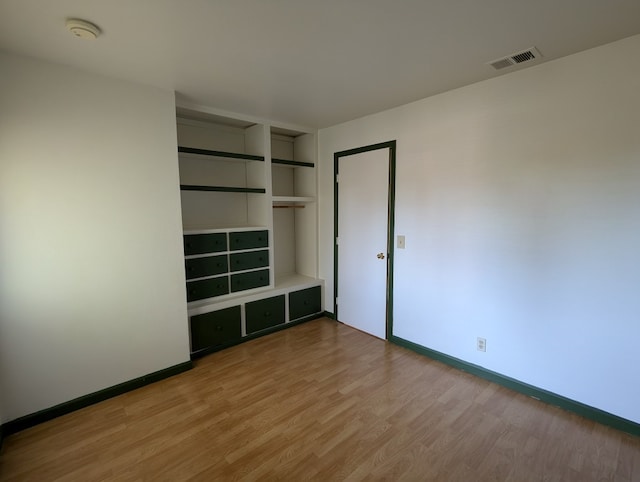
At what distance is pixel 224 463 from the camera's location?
6.01ft

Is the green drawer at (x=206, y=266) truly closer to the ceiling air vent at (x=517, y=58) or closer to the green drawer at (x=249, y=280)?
the green drawer at (x=249, y=280)

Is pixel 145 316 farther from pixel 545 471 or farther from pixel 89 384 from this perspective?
pixel 545 471

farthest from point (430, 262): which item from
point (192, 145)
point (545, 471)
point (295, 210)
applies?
point (192, 145)

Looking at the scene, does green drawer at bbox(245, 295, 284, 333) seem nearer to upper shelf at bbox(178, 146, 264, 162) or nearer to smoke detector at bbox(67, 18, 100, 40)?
upper shelf at bbox(178, 146, 264, 162)

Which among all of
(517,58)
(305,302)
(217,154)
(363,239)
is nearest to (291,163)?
(217,154)

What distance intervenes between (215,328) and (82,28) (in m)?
2.55

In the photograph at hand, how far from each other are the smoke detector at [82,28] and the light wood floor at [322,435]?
2469 mm

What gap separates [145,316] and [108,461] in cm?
103

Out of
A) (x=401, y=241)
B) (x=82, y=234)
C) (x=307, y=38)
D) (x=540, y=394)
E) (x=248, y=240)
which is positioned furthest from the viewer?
(x=248, y=240)

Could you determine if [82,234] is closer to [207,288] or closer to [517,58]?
[207,288]

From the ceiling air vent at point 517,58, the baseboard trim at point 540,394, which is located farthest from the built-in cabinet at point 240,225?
the ceiling air vent at point 517,58

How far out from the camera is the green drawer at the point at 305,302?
3.88 metres

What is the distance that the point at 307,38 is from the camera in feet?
6.05

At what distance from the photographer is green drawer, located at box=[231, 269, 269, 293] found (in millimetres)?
3404
